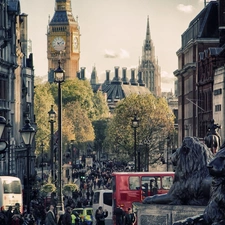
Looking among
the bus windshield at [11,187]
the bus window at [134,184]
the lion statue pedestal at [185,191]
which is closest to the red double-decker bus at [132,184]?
the bus window at [134,184]

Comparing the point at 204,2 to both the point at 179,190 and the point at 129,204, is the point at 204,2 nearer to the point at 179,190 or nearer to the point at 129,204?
the point at 129,204

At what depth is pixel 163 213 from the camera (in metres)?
18.9

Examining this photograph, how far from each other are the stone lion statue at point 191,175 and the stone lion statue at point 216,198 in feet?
16.6

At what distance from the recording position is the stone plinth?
1833cm

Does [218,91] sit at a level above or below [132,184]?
above

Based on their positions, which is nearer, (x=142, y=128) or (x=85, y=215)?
(x=85, y=215)

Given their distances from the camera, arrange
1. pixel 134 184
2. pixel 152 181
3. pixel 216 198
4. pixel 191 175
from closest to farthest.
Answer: pixel 216 198, pixel 191 175, pixel 152 181, pixel 134 184

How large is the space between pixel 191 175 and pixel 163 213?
88 cm

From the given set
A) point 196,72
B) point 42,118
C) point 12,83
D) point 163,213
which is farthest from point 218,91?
point 163,213

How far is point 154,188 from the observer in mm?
45625

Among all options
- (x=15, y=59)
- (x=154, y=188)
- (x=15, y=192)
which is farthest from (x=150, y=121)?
(x=154, y=188)

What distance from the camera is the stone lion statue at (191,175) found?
1802cm

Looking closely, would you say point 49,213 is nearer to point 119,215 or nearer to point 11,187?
point 119,215

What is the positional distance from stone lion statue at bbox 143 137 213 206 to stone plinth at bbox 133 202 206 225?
14 centimetres
